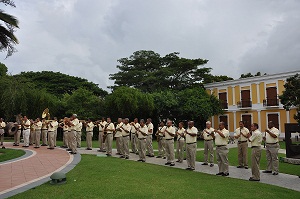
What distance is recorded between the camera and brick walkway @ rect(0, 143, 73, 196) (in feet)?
30.3

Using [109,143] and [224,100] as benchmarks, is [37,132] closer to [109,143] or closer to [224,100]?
[109,143]

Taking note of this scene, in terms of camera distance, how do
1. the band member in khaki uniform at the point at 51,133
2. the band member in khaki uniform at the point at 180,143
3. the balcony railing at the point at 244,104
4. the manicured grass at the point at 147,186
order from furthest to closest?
the balcony railing at the point at 244,104, the band member in khaki uniform at the point at 51,133, the band member in khaki uniform at the point at 180,143, the manicured grass at the point at 147,186

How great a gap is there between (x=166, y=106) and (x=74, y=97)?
9.55 meters

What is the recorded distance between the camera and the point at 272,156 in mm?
11688

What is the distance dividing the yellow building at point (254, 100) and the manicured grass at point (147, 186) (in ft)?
85.8

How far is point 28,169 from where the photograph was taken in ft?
37.7

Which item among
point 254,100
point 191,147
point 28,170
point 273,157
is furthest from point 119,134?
point 254,100

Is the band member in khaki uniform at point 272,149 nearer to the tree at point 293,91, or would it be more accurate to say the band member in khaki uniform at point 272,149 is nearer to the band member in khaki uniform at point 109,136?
the tree at point 293,91

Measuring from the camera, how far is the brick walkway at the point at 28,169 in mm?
9234

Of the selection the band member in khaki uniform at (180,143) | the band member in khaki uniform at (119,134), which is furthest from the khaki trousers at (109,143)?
the band member in khaki uniform at (180,143)

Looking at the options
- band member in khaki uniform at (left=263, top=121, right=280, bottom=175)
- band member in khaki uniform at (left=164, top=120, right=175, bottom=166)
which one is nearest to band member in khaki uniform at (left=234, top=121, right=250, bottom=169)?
band member in khaki uniform at (left=263, top=121, right=280, bottom=175)

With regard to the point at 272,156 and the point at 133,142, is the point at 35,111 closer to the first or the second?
the point at 133,142

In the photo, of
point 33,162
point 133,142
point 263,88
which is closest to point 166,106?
point 263,88

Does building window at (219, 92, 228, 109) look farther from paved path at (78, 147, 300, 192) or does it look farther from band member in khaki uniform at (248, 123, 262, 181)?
band member in khaki uniform at (248, 123, 262, 181)
